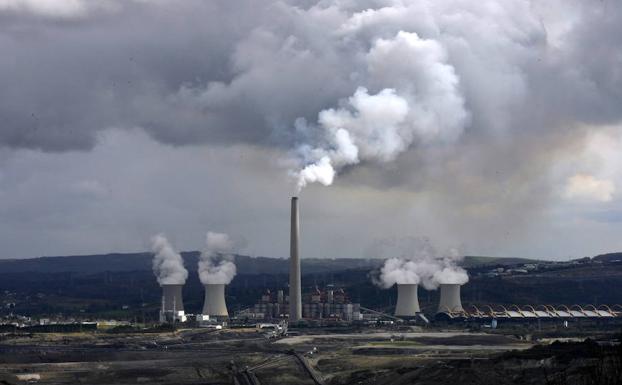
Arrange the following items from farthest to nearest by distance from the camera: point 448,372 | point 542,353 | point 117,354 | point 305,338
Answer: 1. point 305,338
2. point 117,354
3. point 542,353
4. point 448,372

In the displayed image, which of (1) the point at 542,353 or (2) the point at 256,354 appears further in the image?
(2) the point at 256,354

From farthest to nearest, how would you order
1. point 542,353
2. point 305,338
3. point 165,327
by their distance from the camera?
1. point 165,327
2. point 305,338
3. point 542,353

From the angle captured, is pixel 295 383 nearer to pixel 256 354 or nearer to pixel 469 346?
pixel 256 354

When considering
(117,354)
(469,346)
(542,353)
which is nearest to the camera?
(542,353)

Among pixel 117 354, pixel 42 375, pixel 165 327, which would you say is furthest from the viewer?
pixel 165 327

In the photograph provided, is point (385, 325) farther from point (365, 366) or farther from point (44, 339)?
point (365, 366)

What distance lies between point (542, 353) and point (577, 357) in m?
8.54

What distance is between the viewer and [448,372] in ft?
283

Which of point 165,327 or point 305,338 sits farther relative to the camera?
point 165,327

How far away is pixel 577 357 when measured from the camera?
8781 centimetres

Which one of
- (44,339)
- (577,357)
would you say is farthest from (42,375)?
(44,339)

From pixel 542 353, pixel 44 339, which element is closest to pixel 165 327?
pixel 44 339

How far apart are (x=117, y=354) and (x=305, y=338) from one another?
3709 cm

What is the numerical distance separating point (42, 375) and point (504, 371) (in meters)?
42.9
